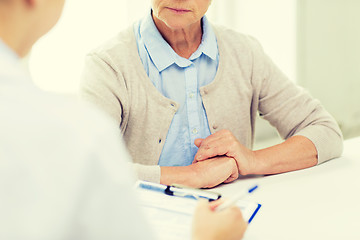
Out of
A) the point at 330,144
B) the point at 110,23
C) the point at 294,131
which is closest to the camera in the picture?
the point at 330,144

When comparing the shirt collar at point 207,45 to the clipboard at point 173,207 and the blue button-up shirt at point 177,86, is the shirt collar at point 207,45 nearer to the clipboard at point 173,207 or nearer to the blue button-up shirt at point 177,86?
the blue button-up shirt at point 177,86

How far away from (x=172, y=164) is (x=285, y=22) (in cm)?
129

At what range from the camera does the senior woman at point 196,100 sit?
3.86 ft

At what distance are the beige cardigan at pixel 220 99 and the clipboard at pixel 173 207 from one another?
0.17 metres

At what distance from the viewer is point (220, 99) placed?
52.4 inches

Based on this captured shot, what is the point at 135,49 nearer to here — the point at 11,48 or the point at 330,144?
the point at 330,144

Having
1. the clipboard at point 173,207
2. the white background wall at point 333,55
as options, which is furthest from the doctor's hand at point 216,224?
the white background wall at point 333,55

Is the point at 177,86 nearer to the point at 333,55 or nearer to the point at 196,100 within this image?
the point at 196,100

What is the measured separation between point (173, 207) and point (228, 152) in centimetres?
36

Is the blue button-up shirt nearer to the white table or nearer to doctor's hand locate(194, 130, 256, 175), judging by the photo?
doctor's hand locate(194, 130, 256, 175)

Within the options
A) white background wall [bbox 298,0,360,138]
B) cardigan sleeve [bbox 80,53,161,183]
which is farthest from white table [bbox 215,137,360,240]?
white background wall [bbox 298,0,360,138]

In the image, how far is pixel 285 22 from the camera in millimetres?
2275

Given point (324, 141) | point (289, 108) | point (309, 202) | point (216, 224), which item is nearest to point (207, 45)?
point (289, 108)

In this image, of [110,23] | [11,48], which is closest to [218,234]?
[11,48]
